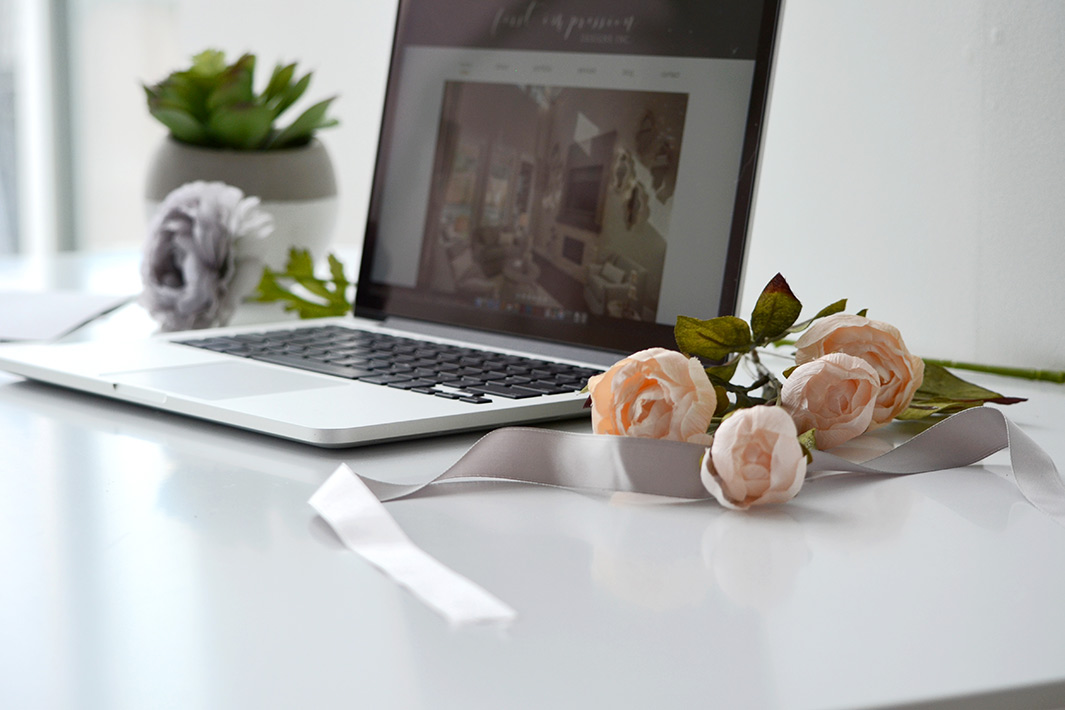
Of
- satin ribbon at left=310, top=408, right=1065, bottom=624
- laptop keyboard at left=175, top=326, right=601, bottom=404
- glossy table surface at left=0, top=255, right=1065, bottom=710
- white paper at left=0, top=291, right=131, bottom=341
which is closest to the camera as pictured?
glossy table surface at left=0, top=255, right=1065, bottom=710

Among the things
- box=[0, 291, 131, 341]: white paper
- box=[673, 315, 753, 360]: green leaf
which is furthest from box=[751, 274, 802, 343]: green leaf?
box=[0, 291, 131, 341]: white paper

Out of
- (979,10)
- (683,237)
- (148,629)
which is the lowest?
(148,629)

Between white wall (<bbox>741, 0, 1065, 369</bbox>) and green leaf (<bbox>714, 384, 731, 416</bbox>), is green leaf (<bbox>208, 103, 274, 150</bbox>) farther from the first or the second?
green leaf (<bbox>714, 384, 731, 416</bbox>)

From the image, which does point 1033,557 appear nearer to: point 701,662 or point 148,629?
point 701,662

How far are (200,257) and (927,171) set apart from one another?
0.63 metres

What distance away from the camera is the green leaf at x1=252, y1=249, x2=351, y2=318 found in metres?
0.99

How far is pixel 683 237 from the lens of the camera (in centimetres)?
76

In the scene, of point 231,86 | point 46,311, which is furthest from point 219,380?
point 231,86

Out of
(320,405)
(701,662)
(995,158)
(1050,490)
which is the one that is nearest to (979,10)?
(995,158)

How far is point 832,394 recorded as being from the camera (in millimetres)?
526

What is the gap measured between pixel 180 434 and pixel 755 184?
403 millimetres

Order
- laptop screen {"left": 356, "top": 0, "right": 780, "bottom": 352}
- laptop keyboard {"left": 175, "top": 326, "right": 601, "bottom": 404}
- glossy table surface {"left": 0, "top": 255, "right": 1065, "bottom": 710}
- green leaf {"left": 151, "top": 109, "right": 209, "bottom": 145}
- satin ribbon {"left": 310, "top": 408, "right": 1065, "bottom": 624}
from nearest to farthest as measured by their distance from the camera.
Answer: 1. glossy table surface {"left": 0, "top": 255, "right": 1065, "bottom": 710}
2. satin ribbon {"left": 310, "top": 408, "right": 1065, "bottom": 624}
3. laptop keyboard {"left": 175, "top": 326, "right": 601, "bottom": 404}
4. laptop screen {"left": 356, "top": 0, "right": 780, "bottom": 352}
5. green leaf {"left": 151, "top": 109, "right": 209, "bottom": 145}

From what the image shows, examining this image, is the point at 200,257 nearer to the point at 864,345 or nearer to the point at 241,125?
the point at 241,125

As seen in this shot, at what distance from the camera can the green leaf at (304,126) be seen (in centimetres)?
113
